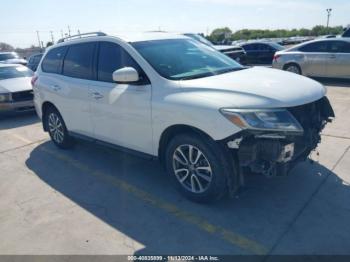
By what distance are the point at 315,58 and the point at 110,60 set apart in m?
8.82

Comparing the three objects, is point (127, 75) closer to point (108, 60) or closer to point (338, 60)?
A: point (108, 60)

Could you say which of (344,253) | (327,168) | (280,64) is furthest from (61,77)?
(280,64)

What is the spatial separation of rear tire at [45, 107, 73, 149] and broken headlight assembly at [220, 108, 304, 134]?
3468 mm

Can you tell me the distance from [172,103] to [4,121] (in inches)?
272

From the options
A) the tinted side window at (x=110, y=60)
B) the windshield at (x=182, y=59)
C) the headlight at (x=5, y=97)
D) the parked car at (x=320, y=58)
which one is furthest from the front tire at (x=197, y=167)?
the parked car at (x=320, y=58)

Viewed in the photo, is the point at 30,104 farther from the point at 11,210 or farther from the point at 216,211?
the point at 216,211

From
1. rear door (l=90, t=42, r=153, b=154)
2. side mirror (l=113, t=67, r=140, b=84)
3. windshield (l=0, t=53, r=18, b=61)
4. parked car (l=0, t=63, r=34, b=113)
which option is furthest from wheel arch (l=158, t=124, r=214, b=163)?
windshield (l=0, t=53, r=18, b=61)

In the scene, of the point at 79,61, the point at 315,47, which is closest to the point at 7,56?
the point at 315,47

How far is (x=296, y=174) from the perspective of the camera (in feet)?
14.8

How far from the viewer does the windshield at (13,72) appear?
1006 cm

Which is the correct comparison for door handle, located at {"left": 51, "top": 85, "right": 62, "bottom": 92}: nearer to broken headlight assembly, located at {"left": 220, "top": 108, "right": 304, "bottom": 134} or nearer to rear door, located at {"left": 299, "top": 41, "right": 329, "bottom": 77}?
broken headlight assembly, located at {"left": 220, "top": 108, "right": 304, "bottom": 134}

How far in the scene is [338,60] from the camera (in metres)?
10.9

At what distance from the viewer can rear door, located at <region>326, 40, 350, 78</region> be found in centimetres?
1080

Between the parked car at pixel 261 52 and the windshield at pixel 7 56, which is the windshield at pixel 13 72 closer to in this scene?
the parked car at pixel 261 52
